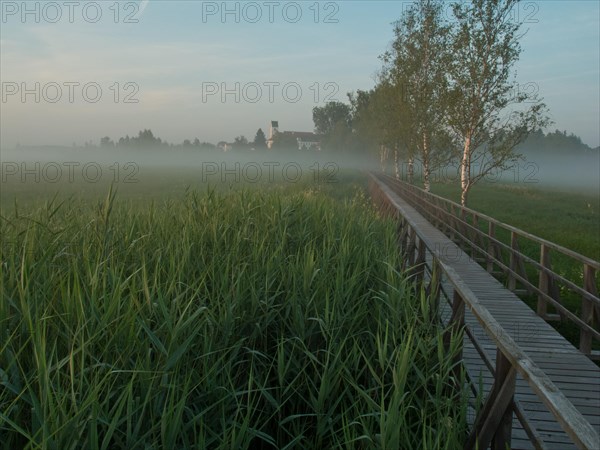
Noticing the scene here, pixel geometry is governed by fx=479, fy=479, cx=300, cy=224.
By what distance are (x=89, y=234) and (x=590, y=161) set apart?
19645 centimetres

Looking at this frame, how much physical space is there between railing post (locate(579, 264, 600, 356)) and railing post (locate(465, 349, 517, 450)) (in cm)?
299

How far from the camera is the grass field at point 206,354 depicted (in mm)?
2344

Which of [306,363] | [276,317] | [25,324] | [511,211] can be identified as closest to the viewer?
[25,324]

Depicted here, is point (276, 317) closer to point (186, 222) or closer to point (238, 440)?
point (238, 440)

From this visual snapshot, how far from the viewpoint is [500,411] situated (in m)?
2.59

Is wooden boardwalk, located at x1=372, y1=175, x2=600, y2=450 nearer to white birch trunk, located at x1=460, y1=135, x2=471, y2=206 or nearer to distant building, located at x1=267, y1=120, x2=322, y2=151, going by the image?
white birch trunk, located at x1=460, y1=135, x2=471, y2=206

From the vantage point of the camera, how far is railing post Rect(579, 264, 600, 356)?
16.8 ft

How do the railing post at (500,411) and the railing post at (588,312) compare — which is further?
the railing post at (588,312)

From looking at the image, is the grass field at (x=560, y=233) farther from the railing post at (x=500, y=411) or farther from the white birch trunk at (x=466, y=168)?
the railing post at (x=500, y=411)

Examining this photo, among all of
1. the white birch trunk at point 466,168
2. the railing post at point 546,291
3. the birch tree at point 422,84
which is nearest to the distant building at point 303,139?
the birch tree at point 422,84

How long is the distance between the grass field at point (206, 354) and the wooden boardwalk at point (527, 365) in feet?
1.35

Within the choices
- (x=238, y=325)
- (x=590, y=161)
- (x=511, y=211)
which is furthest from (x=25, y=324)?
(x=590, y=161)

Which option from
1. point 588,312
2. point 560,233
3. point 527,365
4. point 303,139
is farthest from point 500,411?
point 303,139

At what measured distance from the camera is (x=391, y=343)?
394 centimetres
